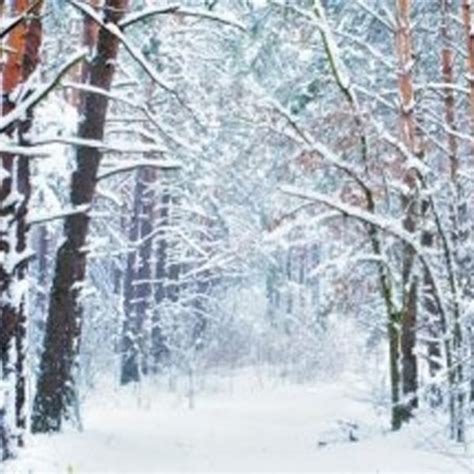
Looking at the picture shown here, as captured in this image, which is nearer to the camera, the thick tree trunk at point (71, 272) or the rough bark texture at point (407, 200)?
the thick tree trunk at point (71, 272)

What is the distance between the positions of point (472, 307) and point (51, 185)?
47.3 feet

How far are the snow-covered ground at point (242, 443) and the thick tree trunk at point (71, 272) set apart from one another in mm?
472

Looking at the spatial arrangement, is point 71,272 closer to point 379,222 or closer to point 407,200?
point 379,222

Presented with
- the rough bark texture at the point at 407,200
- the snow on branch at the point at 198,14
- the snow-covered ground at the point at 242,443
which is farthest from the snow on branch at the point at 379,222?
the snow on branch at the point at 198,14

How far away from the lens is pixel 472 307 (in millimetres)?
8391

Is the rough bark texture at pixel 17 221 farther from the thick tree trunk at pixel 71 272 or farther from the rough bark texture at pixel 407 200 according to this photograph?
the rough bark texture at pixel 407 200

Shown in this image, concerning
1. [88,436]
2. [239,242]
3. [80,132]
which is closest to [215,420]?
[239,242]

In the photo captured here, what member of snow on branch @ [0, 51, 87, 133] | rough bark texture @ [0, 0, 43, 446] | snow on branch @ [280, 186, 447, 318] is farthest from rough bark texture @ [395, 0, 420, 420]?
snow on branch @ [0, 51, 87, 133]

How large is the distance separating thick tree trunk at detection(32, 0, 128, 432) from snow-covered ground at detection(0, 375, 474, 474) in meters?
0.47

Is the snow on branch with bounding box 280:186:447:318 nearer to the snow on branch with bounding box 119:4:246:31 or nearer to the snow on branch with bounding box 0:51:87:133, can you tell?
the snow on branch with bounding box 119:4:246:31

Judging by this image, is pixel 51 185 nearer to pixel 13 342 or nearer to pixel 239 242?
pixel 239 242

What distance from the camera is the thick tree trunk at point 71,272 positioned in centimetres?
1289

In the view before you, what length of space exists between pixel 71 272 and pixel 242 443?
2.99m

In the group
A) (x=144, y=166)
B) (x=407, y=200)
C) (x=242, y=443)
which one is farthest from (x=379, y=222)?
(x=242, y=443)
